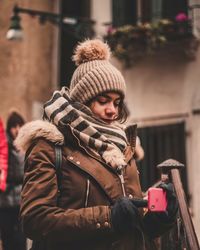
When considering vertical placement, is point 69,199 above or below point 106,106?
below

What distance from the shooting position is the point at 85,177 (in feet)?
10.6

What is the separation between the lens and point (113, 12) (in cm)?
1230

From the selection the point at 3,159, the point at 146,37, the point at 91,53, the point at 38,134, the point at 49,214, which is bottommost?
the point at 3,159

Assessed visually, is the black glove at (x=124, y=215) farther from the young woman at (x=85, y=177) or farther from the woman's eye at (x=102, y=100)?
the woman's eye at (x=102, y=100)

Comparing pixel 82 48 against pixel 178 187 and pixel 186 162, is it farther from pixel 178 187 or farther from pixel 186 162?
pixel 186 162

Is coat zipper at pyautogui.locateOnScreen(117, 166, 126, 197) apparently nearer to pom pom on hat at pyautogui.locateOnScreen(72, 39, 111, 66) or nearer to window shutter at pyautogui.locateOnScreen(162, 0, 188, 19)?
pom pom on hat at pyautogui.locateOnScreen(72, 39, 111, 66)

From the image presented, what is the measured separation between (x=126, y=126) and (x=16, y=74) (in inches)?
401

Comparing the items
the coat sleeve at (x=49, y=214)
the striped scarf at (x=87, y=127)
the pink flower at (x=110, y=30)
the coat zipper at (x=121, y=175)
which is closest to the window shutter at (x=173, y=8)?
the pink flower at (x=110, y=30)

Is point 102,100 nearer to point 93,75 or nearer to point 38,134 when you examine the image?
point 93,75

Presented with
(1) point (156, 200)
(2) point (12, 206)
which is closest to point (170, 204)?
(1) point (156, 200)

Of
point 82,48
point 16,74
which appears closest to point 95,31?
point 16,74

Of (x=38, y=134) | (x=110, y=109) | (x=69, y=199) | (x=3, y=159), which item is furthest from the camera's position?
(x=3, y=159)

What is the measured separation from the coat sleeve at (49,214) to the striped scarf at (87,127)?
0.23 metres

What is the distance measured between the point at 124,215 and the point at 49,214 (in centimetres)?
34
